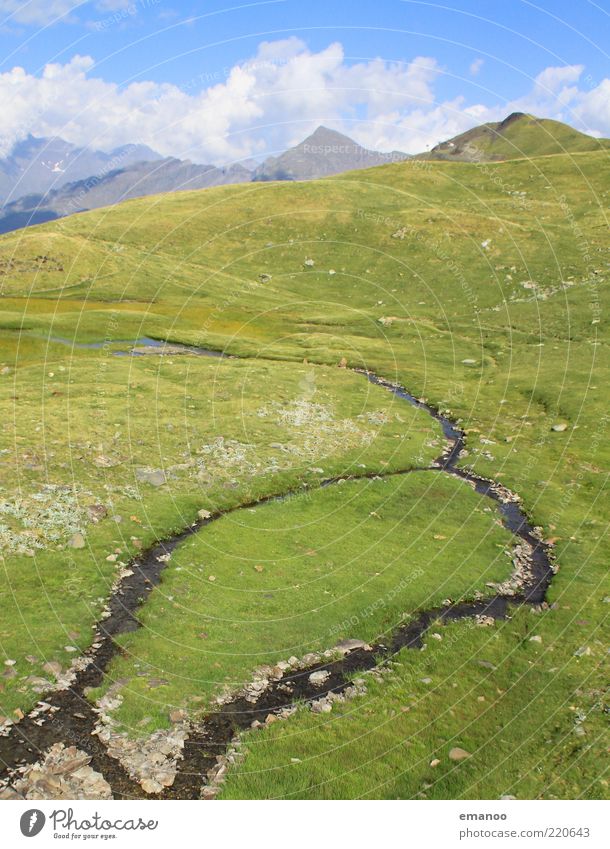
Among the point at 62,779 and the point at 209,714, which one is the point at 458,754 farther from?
the point at 62,779

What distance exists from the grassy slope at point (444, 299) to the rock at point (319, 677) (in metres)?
4.45

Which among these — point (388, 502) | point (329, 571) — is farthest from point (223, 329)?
point (329, 571)

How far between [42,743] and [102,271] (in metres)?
95.3

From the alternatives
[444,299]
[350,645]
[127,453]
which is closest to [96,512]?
[127,453]

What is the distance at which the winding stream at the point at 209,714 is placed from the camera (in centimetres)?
1480

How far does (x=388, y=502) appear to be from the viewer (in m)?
32.5

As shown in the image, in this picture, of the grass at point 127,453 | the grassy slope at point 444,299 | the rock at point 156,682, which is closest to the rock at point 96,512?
the grass at point 127,453

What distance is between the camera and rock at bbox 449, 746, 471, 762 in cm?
1562

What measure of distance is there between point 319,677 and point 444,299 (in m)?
80.9

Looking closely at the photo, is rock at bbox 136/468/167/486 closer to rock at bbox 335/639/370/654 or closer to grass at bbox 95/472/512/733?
grass at bbox 95/472/512/733

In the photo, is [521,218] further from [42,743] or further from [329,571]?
[42,743]

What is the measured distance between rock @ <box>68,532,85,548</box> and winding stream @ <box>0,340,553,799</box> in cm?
224
